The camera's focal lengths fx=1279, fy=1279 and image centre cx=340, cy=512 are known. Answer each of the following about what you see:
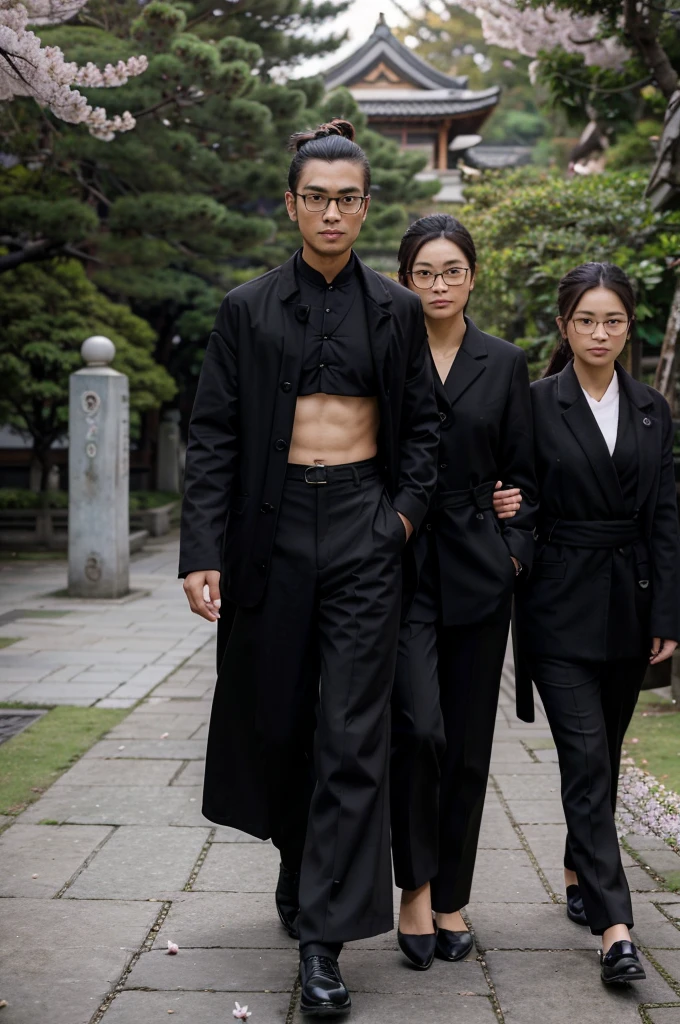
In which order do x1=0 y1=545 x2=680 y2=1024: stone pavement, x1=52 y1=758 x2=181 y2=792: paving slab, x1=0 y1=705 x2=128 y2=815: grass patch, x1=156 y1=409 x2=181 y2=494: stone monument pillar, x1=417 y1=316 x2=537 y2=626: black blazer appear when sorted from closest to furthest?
x1=0 y1=545 x2=680 y2=1024: stone pavement, x1=417 y1=316 x2=537 y2=626: black blazer, x1=0 y1=705 x2=128 y2=815: grass patch, x1=52 y1=758 x2=181 y2=792: paving slab, x1=156 y1=409 x2=181 y2=494: stone monument pillar

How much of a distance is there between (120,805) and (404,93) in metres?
32.9

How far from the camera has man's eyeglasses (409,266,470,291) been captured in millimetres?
3604

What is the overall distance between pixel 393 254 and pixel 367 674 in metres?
20.9

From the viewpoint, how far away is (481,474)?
11.8 ft

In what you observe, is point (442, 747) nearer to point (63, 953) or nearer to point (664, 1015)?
point (664, 1015)

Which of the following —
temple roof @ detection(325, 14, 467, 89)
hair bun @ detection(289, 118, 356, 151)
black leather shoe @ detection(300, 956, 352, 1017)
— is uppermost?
Answer: temple roof @ detection(325, 14, 467, 89)

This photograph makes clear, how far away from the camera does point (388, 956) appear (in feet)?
11.5

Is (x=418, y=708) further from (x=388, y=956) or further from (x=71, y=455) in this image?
(x=71, y=455)

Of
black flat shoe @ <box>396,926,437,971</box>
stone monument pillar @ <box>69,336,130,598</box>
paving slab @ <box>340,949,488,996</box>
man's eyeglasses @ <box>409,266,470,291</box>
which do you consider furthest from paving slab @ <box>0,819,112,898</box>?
stone monument pillar @ <box>69,336,130,598</box>

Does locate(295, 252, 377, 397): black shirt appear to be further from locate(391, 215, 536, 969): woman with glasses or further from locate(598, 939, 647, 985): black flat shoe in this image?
locate(598, 939, 647, 985): black flat shoe

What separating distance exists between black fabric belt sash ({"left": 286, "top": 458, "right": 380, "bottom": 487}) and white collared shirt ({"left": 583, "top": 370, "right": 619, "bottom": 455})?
29.5 inches

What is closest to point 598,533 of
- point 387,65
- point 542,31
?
point 542,31

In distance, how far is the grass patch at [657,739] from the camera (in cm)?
545

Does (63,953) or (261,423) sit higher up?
(261,423)
